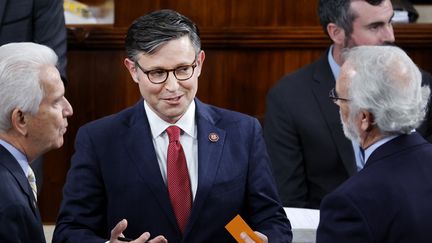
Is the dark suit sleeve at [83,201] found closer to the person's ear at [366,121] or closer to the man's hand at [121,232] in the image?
the man's hand at [121,232]

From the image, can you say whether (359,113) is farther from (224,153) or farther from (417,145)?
(224,153)

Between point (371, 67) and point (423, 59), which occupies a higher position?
point (371, 67)

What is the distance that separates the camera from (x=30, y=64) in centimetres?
272

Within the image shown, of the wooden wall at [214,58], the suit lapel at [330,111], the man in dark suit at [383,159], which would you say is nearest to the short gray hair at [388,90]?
the man in dark suit at [383,159]

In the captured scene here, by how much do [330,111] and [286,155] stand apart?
281 millimetres

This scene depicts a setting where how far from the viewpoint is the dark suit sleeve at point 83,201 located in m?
3.05

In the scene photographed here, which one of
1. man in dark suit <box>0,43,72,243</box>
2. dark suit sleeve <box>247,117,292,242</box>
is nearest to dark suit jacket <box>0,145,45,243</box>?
man in dark suit <box>0,43,72,243</box>

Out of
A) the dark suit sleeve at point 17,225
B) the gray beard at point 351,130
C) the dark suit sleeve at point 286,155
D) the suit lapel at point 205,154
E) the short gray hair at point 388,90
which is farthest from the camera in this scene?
the dark suit sleeve at point 286,155

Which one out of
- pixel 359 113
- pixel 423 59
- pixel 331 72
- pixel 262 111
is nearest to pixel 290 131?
pixel 331 72

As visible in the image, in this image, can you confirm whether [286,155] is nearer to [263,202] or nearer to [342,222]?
[263,202]

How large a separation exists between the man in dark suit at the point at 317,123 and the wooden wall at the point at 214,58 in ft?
1.93

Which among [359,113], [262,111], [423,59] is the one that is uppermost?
[359,113]

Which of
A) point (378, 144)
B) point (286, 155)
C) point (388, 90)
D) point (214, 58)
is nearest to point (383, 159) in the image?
point (378, 144)

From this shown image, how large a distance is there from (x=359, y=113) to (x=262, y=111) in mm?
2219
